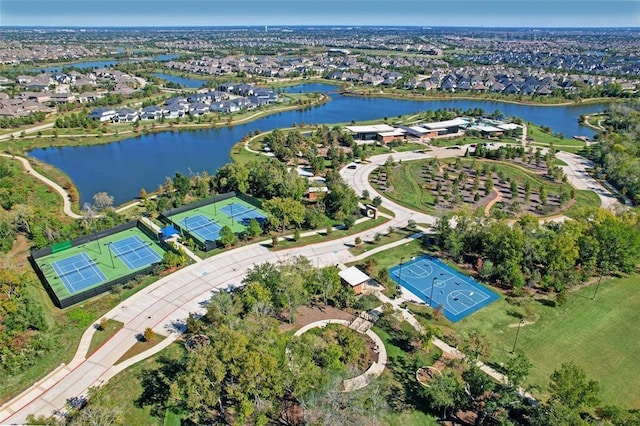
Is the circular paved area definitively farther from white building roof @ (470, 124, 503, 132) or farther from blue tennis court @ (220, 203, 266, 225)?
white building roof @ (470, 124, 503, 132)

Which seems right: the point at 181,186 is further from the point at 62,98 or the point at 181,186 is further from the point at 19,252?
the point at 62,98

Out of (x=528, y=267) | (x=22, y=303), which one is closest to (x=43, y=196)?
(x=22, y=303)

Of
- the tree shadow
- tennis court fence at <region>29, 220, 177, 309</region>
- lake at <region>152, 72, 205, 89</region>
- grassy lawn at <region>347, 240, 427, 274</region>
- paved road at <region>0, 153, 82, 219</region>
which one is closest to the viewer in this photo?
the tree shadow

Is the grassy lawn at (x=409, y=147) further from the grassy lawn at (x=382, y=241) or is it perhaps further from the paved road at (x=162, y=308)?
the grassy lawn at (x=382, y=241)

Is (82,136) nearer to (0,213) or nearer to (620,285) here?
(0,213)

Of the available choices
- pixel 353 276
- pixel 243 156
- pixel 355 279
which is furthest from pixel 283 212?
pixel 243 156

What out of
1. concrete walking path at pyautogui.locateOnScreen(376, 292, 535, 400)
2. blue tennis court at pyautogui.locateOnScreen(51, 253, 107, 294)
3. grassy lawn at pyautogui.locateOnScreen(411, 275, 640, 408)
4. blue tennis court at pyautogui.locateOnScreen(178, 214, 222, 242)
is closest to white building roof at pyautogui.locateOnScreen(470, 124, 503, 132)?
grassy lawn at pyautogui.locateOnScreen(411, 275, 640, 408)
